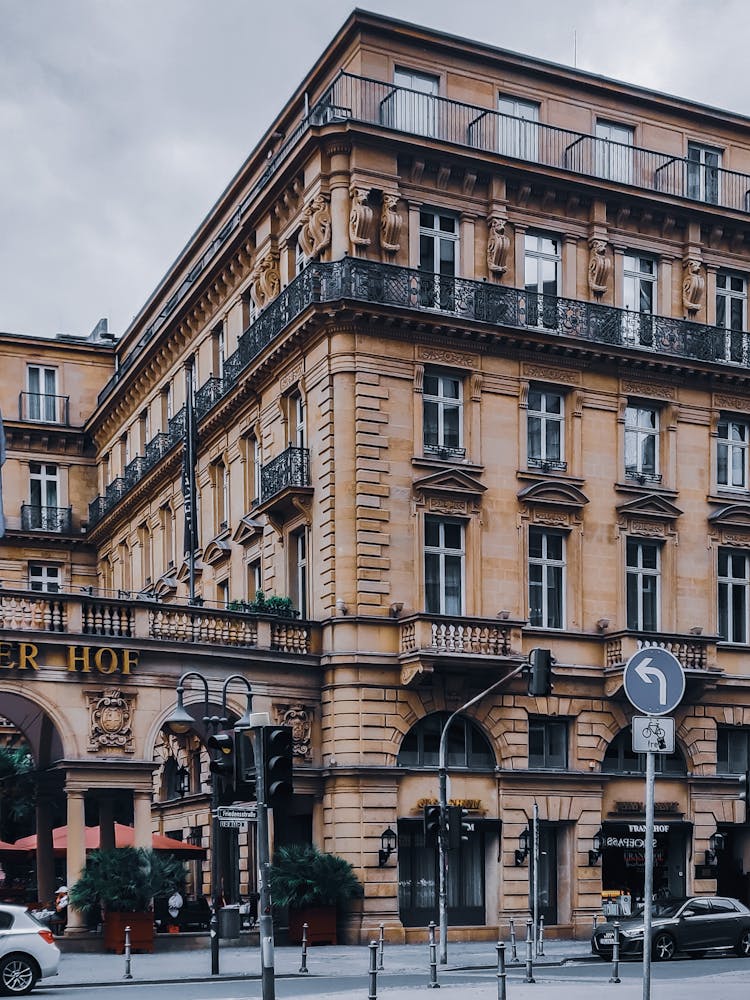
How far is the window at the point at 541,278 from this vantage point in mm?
45688

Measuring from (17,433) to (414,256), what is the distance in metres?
30.4

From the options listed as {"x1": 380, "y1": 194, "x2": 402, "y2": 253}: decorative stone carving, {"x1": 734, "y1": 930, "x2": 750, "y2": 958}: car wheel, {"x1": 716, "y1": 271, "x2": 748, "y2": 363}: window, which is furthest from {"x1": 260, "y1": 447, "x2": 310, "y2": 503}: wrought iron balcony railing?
{"x1": 734, "y1": 930, "x2": 750, "y2": 958}: car wheel

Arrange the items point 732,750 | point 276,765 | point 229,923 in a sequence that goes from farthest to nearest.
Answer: point 732,750 → point 229,923 → point 276,765

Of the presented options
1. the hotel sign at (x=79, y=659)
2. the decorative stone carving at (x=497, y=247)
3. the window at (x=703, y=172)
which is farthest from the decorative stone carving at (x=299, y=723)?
the window at (x=703, y=172)

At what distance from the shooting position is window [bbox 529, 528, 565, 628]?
147 ft

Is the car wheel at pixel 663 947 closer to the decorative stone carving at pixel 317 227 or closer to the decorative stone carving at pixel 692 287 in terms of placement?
the decorative stone carving at pixel 692 287

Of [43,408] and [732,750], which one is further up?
[43,408]

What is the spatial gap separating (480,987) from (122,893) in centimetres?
1187

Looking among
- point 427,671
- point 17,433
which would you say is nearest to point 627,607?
point 427,671

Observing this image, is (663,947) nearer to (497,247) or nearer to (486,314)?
(486,314)

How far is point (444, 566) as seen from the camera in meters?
43.7

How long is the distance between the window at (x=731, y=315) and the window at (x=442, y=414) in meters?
8.75

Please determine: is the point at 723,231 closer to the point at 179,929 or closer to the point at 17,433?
the point at 179,929

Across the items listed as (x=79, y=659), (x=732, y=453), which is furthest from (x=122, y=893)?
(x=732, y=453)
